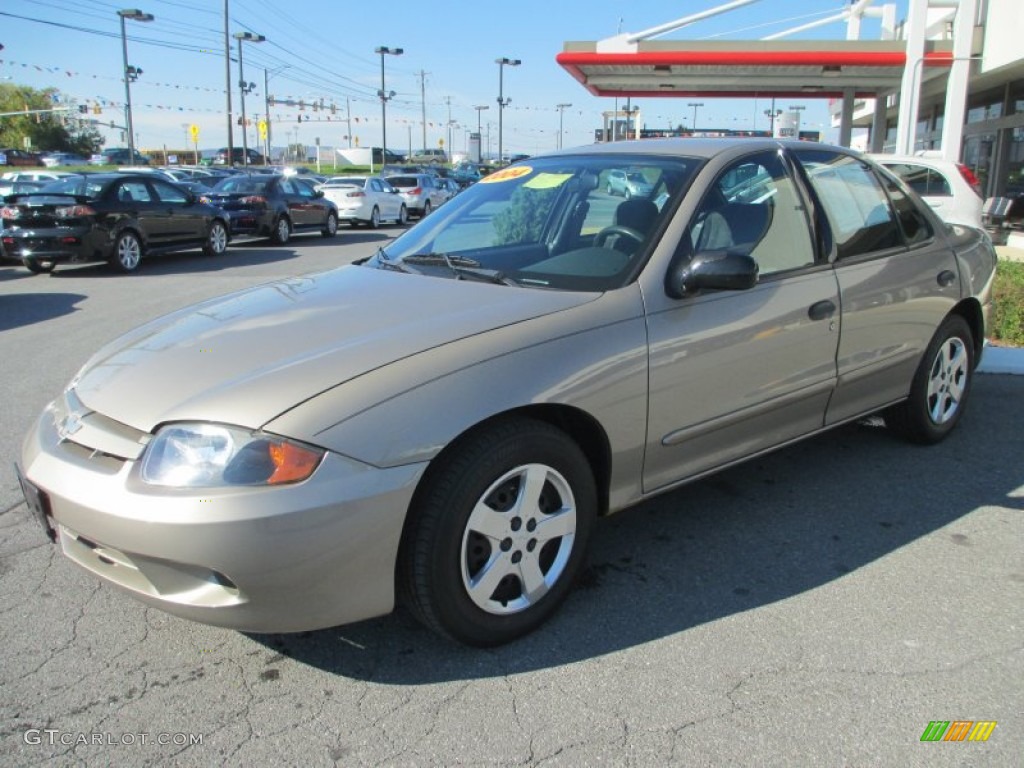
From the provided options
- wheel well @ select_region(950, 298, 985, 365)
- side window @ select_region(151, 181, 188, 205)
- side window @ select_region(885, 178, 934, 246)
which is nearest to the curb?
wheel well @ select_region(950, 298, 985, 365)

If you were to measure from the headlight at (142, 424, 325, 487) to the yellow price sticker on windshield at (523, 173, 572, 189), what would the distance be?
200 cm

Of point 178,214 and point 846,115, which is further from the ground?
point 846,115

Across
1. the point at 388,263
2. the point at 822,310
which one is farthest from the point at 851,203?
the point at 388,263

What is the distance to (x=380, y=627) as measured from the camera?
2982 mm

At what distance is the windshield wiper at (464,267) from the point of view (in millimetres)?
3285

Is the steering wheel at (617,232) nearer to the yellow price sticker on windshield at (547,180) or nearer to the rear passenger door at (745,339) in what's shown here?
the rear passenger door at (745,339)

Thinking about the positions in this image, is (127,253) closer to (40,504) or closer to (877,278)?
(40,504)

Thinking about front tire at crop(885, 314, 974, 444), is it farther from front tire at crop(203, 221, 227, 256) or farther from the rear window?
the rear window

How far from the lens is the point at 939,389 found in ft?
15.3

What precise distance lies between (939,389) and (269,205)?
52.5 ft

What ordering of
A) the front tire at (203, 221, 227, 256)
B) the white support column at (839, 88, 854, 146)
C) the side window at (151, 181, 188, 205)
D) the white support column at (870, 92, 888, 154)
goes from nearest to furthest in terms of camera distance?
the side window at (151, 181, 188, 205)
the front tire at (203, 221, 227, 256)
the white support column at (839, 88, 854, 146)
the white support column at (870, 92, 888, 154)

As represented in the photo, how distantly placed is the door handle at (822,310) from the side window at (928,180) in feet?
20.3

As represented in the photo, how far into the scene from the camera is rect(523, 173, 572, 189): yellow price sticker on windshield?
387 centimetres

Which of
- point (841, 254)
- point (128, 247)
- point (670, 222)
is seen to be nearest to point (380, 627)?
point (670, 222)
